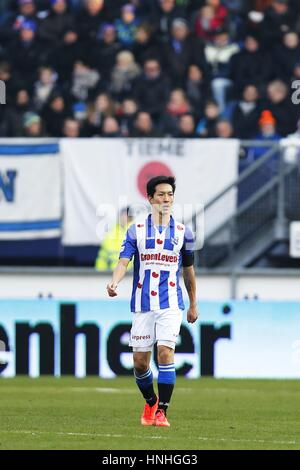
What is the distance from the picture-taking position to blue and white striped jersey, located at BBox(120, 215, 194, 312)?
1209 cm

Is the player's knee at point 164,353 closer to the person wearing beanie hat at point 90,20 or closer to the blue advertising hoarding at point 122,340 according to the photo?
the blue advertising hoarding at point 122,340

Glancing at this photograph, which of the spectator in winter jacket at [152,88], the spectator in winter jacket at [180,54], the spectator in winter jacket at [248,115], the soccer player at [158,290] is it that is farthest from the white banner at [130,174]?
the soccer player at [158,290]

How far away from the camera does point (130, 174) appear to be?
20141mm

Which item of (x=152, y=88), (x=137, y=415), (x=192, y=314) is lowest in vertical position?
(x=137, y=415)

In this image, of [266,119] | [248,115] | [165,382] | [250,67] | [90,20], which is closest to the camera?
[165,382]

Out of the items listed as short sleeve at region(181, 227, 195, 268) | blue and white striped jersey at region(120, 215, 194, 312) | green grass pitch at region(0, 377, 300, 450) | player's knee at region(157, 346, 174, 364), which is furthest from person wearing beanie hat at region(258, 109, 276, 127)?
player's knee at region(157, 346, 174, 364)

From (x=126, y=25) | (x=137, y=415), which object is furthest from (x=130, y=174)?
(x=137, y=415)

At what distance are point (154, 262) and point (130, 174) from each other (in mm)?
8069

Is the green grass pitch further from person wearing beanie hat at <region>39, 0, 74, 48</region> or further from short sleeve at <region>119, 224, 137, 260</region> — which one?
person wearing beanie hat at <region>39, 0, 74, 48</region>

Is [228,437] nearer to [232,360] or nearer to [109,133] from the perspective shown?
[232,360]

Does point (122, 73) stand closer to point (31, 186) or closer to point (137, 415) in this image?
point (31, 186)

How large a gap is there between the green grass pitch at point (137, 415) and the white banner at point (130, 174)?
2.61 m

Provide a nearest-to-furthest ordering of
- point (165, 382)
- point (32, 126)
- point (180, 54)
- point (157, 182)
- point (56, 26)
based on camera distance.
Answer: point (157, 182) < point (165, 382) < point (32, 126) < point (180, 54) < point (56, 26)

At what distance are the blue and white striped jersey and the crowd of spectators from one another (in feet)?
28.2
